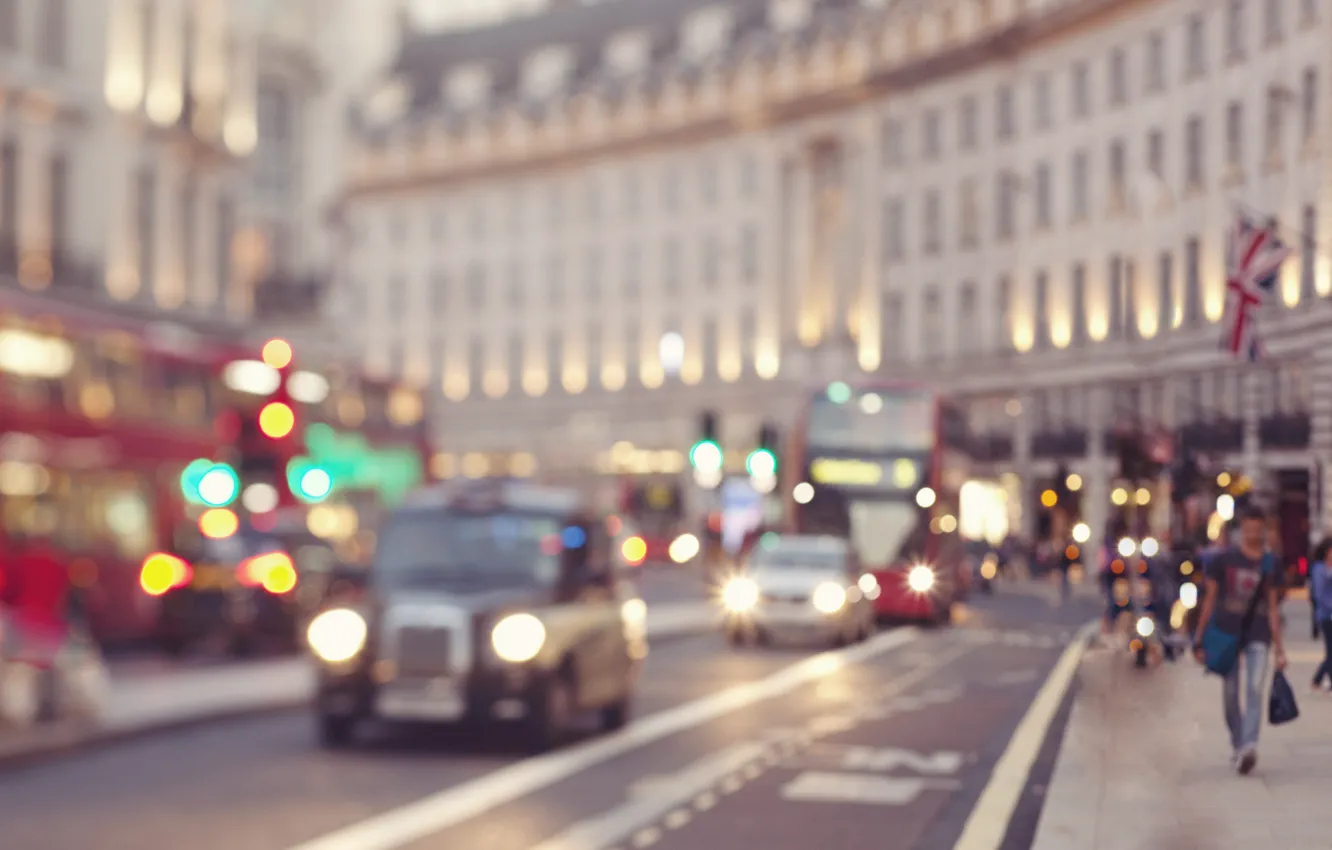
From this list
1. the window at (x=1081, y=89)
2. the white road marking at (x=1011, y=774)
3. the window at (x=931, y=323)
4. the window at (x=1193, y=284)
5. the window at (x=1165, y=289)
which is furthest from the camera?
the window at (x=931, y=323)

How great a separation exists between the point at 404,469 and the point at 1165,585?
23.0 m

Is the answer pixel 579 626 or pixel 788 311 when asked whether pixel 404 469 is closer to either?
pixel 579 626

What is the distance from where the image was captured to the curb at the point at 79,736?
61.4 ft

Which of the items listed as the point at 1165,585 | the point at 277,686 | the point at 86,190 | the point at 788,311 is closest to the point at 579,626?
the point at 277,686

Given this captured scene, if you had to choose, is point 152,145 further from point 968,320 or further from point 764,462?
point 968,320

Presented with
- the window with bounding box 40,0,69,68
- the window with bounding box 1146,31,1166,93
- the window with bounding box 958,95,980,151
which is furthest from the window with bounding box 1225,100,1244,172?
the window with bounding box 958,95,980,151

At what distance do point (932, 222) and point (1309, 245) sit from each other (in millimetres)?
66465

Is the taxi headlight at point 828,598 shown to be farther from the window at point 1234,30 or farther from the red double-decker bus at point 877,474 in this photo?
the window at point 1234,30

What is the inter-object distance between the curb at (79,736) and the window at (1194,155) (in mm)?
16202

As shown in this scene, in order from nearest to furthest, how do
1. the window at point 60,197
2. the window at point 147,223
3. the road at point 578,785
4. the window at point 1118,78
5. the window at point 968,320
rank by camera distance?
the road at point 578,785
the window at point 60,197
the window at point 147,223
the window at point 1118,78
the window at point 968,320

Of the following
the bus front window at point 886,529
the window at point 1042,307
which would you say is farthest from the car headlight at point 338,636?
the window at point 1042,307

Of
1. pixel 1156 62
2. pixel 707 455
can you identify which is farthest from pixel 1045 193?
pixel 707 455

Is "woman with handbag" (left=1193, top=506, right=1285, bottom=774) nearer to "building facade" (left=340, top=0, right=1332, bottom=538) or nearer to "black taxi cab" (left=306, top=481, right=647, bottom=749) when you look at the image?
"black taxi cab" (left=306, top=481, right=647, bottom=749)

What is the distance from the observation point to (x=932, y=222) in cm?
8769
